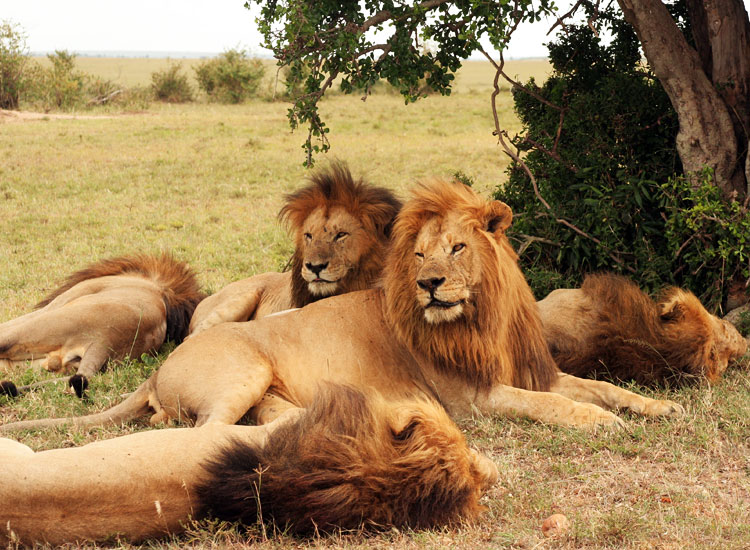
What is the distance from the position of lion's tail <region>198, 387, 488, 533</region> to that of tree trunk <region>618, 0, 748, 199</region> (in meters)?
3.22

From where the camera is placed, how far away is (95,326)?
5305mm

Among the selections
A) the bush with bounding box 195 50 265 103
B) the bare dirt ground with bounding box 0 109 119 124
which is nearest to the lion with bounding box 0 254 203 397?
the bare dirt ground with bounding box 0 109 119 124

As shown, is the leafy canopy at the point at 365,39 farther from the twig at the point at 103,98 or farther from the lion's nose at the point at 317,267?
the twig at the point at 103,98

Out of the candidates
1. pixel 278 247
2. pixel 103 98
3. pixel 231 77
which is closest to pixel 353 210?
pixel 278 247

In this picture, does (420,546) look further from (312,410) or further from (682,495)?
(682,495)

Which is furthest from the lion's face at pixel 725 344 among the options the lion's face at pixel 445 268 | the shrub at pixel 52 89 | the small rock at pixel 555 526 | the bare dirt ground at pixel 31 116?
the shrub at pixel 52 89

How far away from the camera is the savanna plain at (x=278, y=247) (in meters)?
2.91

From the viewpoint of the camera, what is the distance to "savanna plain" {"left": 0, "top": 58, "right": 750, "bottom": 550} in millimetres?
2912

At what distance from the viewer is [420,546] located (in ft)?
9.11

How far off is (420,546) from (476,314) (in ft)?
4.96

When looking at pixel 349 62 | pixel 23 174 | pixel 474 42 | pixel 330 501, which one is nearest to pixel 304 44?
pixel 349 62

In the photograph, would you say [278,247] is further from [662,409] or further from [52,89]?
[52,89]

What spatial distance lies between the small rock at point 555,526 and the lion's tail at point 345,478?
9.8 inches

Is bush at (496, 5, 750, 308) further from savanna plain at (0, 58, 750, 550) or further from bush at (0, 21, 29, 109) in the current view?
bush at (0, 21, 29, 109)
